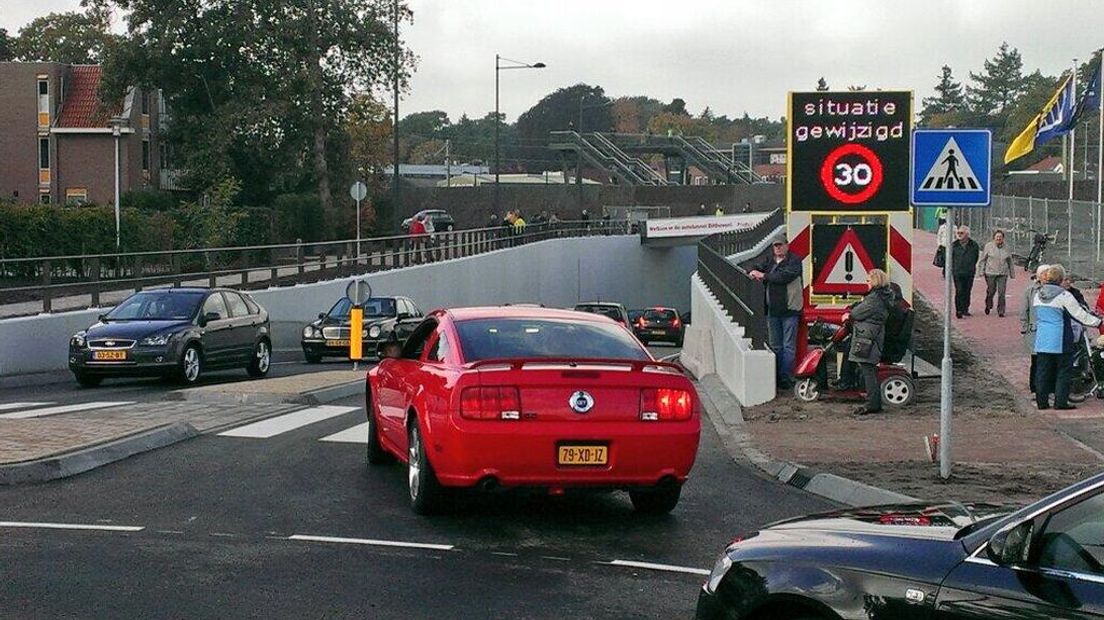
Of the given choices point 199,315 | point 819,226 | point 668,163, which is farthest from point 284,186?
point 819,226

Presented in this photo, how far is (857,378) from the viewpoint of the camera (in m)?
18.0

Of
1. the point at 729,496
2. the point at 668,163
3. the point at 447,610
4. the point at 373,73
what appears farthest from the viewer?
the point at 668,163

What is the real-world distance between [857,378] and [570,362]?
347 inches

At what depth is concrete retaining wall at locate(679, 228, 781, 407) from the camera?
18.6 meters

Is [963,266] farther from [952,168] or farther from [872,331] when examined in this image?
[952,168]

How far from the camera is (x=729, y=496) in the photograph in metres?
A: 11.4

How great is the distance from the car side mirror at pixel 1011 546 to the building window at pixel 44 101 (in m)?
71.8

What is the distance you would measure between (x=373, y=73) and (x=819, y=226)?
5321 centimetres

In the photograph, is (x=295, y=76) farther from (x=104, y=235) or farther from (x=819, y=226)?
(x=819, y=226)

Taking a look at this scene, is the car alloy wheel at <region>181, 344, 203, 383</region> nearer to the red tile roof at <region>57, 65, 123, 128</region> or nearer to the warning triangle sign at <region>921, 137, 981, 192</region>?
the warning triangle sign at <region>921, 137, 981, 192</region>

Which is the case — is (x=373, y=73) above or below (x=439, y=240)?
above

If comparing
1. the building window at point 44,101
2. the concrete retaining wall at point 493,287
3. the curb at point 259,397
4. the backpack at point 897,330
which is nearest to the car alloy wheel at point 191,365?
the curb at point 259,397

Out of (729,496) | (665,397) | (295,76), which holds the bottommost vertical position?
(729,496)

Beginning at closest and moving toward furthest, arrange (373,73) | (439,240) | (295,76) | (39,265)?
1. (39,265)
2. (439,240)
3. (295,76)
4. (373,73)
